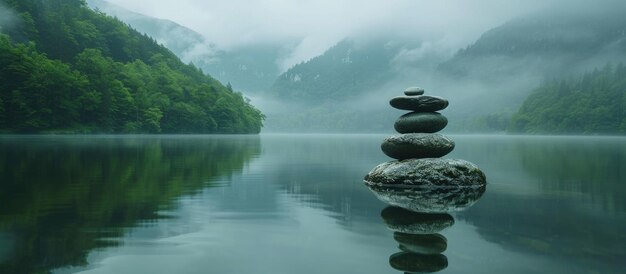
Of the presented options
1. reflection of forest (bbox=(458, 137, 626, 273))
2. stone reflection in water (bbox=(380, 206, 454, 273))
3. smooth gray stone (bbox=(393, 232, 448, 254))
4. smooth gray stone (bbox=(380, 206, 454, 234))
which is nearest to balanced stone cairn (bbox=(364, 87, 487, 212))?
reflection of forest (bbox=(458, 137, 626, 273))

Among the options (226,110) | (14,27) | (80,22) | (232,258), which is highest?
(80,22)

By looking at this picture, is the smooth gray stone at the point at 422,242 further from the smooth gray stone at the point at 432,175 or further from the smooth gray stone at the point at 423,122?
the smooth gray stone at the point at 423,122

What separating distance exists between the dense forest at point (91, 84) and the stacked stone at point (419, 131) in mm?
78423

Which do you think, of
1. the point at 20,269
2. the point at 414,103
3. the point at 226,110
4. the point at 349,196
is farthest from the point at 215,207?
the point at 226,110

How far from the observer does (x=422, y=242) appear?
9188 millimetres

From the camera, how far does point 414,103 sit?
2191 cm

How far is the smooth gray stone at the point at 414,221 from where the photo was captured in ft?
34.2

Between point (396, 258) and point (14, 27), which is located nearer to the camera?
point (396, 258)

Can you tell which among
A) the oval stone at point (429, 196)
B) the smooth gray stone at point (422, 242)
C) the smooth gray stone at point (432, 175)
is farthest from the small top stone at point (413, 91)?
the smooth gray stone at point (422, 242)

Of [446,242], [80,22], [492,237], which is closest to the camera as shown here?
[446,242]

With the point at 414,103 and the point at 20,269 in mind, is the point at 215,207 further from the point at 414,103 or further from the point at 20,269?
the point at 414,103

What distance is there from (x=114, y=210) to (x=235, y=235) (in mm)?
4510

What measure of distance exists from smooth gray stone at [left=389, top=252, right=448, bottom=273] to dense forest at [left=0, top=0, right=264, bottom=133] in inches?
3426

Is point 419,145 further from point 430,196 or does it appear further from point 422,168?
point 430,196
